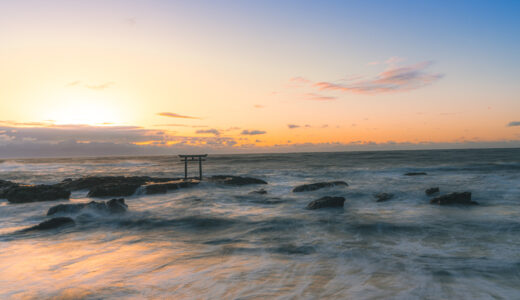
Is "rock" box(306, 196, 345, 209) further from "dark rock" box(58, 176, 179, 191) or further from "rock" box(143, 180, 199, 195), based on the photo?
"dark rock" box(58, 176, 179, 191)

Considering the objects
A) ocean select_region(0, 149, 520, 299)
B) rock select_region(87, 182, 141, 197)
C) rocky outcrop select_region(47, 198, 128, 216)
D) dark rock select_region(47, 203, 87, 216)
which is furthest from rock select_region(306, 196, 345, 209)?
rock select_region(87, 182, 141, 197)

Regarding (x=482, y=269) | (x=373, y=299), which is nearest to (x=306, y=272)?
(x=373, y=299)

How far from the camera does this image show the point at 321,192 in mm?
22062

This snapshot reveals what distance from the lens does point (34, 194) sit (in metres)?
18.3

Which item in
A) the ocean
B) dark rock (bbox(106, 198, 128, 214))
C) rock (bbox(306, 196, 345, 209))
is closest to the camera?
the ocean

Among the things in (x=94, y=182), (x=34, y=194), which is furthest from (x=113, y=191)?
(x=94, y=182)

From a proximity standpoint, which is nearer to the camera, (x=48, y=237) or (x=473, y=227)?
(x=48, y=237)

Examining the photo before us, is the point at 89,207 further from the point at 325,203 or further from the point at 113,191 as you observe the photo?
the point at 325,203

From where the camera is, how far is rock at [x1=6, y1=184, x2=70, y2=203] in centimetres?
1795

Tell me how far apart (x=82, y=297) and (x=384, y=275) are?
640cm

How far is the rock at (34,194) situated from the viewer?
17.9m

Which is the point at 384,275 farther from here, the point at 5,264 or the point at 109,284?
the point at 5,264

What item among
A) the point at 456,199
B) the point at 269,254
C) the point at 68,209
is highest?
the point at 68,209

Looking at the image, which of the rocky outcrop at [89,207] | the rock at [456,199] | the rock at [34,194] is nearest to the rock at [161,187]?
the rock at [34,194]
